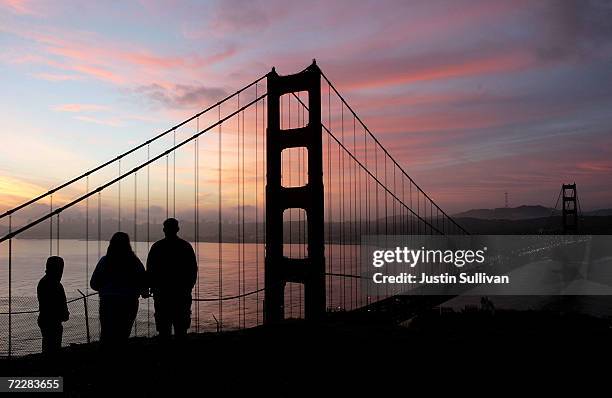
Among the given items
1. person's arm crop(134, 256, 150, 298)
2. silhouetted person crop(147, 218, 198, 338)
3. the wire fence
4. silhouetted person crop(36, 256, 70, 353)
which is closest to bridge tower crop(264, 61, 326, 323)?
silhouetted person crop(36, 256, 70, 353)

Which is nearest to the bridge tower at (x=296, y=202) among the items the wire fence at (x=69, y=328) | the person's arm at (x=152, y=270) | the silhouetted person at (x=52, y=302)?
the silhouetted person at (x=52, y=302)

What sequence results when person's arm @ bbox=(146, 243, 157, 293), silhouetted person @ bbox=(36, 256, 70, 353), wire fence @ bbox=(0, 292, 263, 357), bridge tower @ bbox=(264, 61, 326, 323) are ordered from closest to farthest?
person's arm @ bbox=(146, 243, 157, 293)
silhouetted person @ bbox=(36, 256, 70, 353)
bridge tower @ bbox=(264, 61, 326, 323)
wire fence @ bbox=(0, 292, 263, 357)

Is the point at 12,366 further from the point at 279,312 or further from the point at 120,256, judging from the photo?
the point at 279,312

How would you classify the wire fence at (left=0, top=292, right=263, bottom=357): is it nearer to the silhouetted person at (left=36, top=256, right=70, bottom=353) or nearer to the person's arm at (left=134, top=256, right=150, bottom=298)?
the silhouetted person at (left=36, top=256, right=70, bottom=353)

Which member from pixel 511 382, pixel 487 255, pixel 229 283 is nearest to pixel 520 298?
pixel 487 255

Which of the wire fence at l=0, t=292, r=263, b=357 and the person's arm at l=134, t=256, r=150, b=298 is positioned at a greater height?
the person's arm at l=134, t=256, r=150, b=298

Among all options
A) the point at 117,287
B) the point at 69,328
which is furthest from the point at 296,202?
the point at 69,328

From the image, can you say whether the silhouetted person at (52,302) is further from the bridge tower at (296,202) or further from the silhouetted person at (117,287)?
the bridge tower at (296,202)
